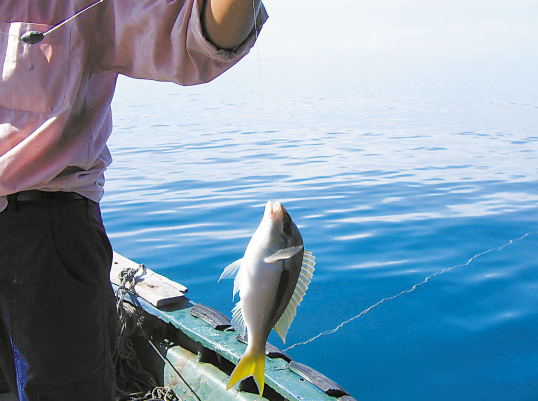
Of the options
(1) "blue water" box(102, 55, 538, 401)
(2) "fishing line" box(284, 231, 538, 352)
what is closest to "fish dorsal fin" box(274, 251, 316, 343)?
(1) "blue water" box(102, 55, 538, 401)

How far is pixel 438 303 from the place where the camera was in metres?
5.00

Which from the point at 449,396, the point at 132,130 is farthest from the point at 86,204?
the point at 132,130

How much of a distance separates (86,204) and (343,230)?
5.17 meters

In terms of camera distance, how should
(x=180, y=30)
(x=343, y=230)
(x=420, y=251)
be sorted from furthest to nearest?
(x=343, y=230), (x=420, y=251), (x=180, y=30)

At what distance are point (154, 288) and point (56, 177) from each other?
74.0 inches

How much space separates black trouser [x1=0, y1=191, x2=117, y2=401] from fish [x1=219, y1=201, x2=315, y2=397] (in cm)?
52

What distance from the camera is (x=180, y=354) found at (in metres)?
3.25

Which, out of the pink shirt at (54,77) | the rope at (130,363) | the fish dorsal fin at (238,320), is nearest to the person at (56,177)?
the pink shirt at (54,77)

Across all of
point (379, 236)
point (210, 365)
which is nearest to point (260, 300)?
point (210, 365)

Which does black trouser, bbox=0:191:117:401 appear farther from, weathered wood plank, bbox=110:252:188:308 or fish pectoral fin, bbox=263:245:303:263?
weathered wood plank, bbox=110:252:188:308

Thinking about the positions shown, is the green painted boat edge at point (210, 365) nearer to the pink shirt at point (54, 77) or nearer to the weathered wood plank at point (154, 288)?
the weathered wood plank at point (154, 288)

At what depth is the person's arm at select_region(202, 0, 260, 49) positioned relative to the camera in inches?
56.4

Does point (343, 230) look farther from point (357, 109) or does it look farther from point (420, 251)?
point (357, 109)

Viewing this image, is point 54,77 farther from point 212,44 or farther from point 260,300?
point 260,300
